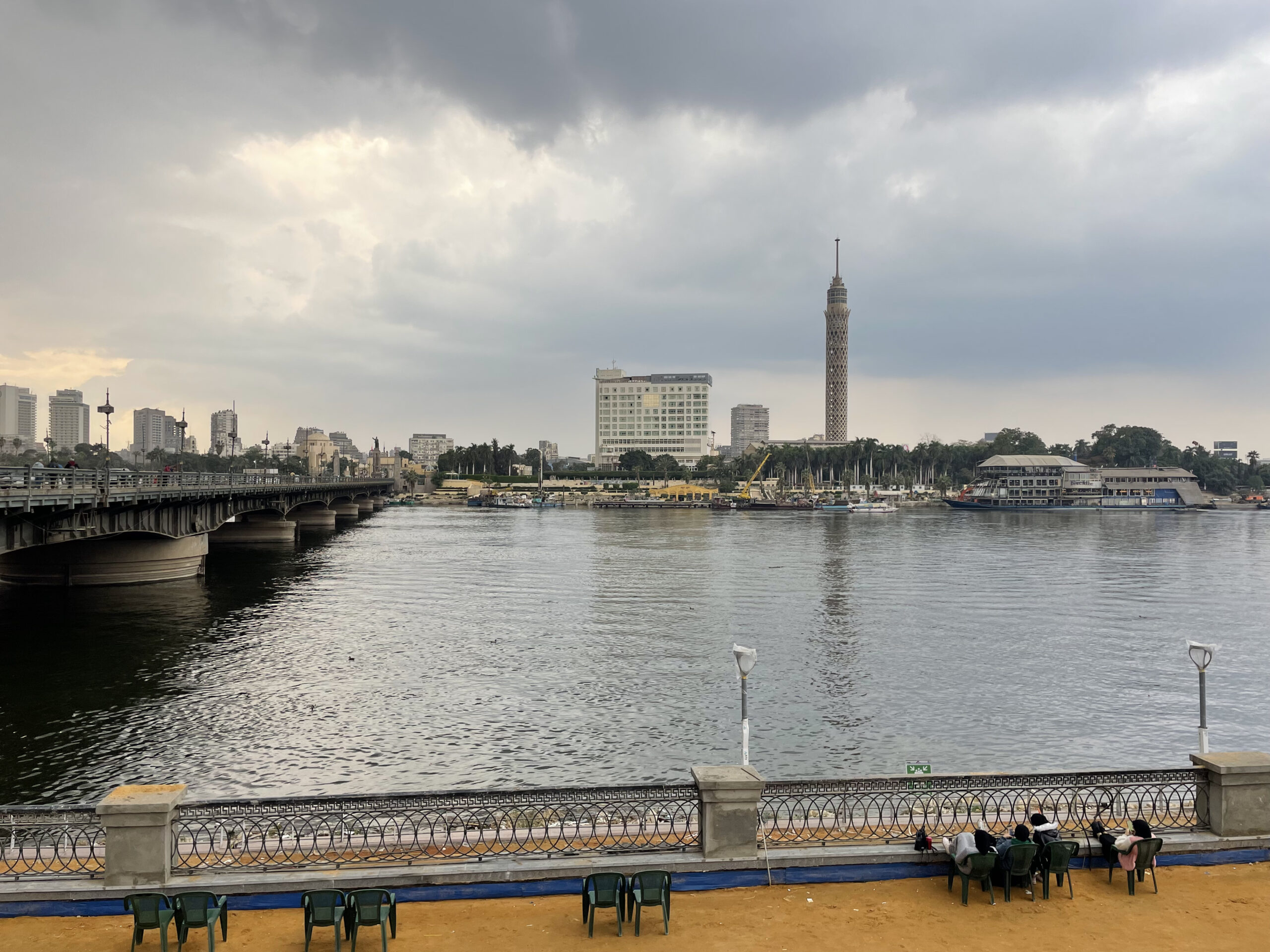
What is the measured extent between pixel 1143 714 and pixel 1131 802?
17.9 metres

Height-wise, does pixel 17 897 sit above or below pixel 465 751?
above

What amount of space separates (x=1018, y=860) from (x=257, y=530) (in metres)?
107

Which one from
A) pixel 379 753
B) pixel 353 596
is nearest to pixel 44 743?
pixel 379 753

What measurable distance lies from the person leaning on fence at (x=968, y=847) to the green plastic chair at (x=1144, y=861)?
1.96 m

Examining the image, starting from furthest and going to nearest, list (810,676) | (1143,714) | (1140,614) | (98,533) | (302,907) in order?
(1140,614) → (98,533) → (810,676) → (1143,714) → (302,907)

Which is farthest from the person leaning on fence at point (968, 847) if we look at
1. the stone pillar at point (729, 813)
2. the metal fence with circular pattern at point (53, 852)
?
the metal fence with circular pattern at point (53, 852)

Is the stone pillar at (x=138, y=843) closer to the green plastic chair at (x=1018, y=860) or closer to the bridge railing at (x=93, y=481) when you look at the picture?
the green plastic chair at (x=1018, y=860)

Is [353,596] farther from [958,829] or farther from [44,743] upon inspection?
[958,829]

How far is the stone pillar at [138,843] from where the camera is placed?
11750mm

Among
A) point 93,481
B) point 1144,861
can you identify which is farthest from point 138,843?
point 93,481

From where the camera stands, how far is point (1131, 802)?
1661 centimetres

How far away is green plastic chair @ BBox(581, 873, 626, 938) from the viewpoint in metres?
11.6

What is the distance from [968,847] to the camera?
496 inches

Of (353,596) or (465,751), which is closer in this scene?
(465,751)
